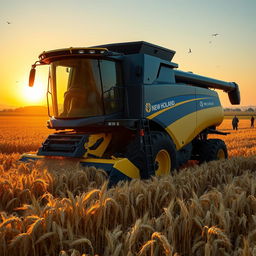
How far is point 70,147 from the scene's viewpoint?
643 centimetres

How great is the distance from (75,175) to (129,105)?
7.60ft

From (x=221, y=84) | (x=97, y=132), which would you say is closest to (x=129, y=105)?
(x=97, y=132)

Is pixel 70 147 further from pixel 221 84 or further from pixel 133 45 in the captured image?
pixel 221 84

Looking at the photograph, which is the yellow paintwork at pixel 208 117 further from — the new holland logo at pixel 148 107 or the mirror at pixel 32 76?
the mirror at pixel 32 76

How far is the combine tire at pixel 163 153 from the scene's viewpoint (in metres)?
6.76

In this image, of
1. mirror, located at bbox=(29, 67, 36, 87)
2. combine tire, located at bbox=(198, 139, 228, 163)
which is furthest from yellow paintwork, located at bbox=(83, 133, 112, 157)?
combine tire, located at bbox=(198, 139, 228, 163)

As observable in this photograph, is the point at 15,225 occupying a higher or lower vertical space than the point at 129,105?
lower

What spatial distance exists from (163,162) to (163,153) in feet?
0.75

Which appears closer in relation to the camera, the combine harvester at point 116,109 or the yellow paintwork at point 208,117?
the combine harvester at point 116,109

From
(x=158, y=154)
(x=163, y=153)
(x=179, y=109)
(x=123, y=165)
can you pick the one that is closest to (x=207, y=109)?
(x=179, y=109)

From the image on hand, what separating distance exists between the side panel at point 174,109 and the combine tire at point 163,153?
396mm

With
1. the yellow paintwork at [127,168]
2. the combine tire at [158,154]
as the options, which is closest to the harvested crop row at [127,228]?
the yellow paintwork at [127,168]

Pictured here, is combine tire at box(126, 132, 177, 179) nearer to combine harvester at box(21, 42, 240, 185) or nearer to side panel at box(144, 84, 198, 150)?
combine harvester at box(21, 42, 240, 185)

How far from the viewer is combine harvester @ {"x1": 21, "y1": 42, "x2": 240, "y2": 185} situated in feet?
21.0
